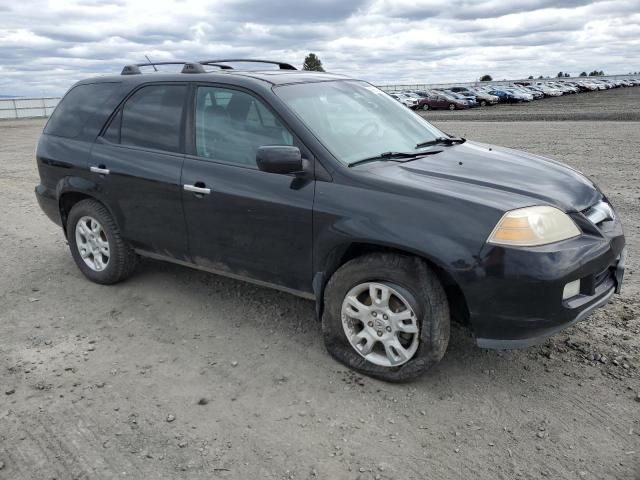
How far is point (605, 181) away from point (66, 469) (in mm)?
8862

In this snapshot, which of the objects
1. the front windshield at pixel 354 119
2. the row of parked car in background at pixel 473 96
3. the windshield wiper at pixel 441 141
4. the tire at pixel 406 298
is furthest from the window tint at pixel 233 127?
the row of parked car in background at pixel 473 96

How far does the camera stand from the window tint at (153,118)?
443 cm

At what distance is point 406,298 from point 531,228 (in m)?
0.78

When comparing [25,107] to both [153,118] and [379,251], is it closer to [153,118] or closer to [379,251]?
[153,118]

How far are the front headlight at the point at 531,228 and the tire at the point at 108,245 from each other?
324cm

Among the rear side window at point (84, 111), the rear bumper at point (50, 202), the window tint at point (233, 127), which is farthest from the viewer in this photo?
the rear bumper at point (50, 202)

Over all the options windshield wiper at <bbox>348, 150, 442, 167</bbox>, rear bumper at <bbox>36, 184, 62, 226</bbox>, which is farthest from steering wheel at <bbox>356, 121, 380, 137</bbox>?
rear bumper at <bbox>36, 184, 62, 226</bbox>

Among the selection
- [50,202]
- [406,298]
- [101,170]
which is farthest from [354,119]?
[50,202]

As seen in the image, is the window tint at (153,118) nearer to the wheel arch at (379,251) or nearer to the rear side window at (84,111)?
the rear side window at (84,111)

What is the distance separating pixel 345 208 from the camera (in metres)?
3.49

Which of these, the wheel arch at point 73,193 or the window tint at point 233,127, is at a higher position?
the window tint at point 233,127

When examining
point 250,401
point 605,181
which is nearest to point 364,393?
point 250,401

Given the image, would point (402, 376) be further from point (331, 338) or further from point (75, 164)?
point (75, 164)

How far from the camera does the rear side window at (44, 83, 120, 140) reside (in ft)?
16.2
